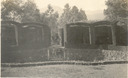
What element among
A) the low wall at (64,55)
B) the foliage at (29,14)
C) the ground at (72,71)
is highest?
the foliage at (29,14)

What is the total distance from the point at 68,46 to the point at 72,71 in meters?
14.6

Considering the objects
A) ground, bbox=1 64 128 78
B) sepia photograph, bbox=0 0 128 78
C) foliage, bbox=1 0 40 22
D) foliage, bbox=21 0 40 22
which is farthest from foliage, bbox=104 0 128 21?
ground, bbox=1 64 128 78

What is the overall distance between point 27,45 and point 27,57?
6239mm

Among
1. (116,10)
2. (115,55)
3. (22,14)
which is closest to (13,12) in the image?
(22,14)

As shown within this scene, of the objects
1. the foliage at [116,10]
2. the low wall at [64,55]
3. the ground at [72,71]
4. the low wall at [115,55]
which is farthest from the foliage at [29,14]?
the ground at [72,71]

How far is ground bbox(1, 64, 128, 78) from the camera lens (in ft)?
31.3

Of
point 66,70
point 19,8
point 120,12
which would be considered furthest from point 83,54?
point 120,12

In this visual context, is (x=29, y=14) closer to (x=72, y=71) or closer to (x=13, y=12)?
(x=13, y=12)

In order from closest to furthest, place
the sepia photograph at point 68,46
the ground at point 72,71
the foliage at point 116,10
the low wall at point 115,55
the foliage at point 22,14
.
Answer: the ground at point 72,71, the sepia photograph at point 68,46, the low wall at point 115,55, the foliage at point 22,14, the foliage at point 116,10

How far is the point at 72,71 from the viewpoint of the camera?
34.2 feet

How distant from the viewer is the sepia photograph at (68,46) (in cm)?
1068

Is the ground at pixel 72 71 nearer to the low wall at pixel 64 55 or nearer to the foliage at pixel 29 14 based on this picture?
the low wall at pixel 64 55

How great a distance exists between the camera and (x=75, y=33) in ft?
86.0

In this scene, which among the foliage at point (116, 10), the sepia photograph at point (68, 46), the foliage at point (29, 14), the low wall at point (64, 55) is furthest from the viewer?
the foliage at point (116, 10)
